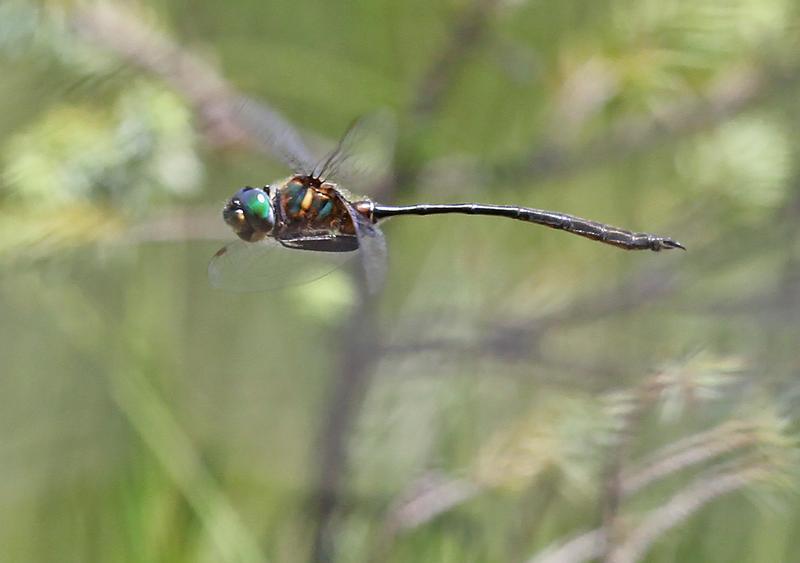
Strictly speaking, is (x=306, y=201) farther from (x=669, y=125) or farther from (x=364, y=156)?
(x=669, y=125)

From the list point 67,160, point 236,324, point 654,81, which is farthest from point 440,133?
point 236,324

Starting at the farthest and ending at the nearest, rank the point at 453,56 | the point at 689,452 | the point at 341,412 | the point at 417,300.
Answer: the point at 417,300
the point at 341,412
the point at 453,56
the point at 689,452

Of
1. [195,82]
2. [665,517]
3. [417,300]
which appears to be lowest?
[665,517]

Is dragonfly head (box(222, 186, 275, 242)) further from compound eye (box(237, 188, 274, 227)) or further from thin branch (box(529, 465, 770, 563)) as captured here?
thin branch (box(529, 465, 770, 563))

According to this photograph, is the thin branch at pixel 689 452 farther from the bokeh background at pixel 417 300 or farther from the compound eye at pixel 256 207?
the compound eye at pixel 256 207

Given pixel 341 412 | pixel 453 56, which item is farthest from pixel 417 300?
pixel 453 56

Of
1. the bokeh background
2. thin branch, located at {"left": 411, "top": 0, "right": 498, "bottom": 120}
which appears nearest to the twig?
the bokeh background

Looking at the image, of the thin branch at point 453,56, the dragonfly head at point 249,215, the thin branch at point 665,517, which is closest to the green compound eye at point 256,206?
the dragonfly head at point 249,215
